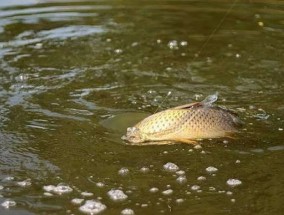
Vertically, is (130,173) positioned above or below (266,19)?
below

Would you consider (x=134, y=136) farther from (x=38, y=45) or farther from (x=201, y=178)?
(x=38, y=45)

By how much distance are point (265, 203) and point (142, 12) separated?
21.2ft

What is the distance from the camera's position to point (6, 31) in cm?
891

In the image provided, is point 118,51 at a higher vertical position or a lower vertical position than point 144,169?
higher

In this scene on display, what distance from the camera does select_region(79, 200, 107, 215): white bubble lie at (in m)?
3.73

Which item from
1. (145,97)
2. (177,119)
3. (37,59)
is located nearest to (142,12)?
(37,59)

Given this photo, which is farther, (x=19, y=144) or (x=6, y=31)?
(x=6, y=31)

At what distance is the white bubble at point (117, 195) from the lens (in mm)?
3900

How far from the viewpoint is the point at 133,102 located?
19.1 ft

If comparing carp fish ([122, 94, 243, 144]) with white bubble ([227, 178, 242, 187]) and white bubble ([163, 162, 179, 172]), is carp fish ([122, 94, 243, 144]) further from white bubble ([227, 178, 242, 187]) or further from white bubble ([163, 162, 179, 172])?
white bubble ([227, 178, 242, 187])

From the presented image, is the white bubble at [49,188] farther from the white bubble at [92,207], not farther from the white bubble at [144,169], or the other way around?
the white bubble at [144,169]

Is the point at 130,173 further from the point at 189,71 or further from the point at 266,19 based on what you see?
the point at 266,19

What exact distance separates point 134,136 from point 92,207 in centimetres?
114

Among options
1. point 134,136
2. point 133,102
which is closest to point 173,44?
point 133,102
